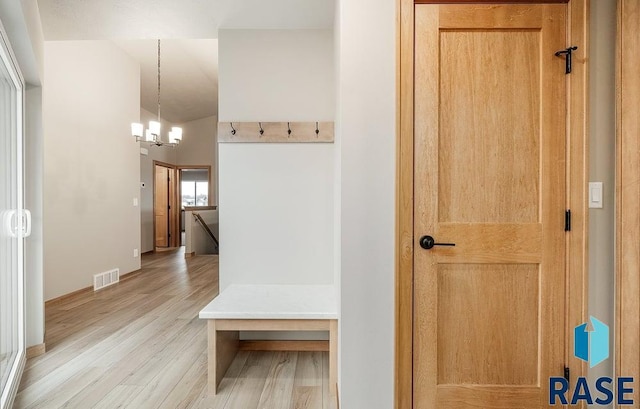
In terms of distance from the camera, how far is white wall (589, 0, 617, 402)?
1.53 metres

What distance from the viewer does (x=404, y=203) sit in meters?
1.55

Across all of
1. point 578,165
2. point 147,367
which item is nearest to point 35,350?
point 147,367

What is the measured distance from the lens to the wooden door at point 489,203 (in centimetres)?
156

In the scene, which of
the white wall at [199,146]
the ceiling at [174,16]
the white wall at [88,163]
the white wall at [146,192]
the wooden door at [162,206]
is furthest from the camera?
the white wall at [199,146]

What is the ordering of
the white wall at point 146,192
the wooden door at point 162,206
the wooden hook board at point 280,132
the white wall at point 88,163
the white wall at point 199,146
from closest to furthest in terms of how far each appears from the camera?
the wooden hook board at point 280,132 → the white wall at point 88,163 → the white wall at point 146,192 → the wooden door at point 162,206 → the white wall at point 199,146

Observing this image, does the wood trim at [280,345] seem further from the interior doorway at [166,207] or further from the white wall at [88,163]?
the interior doorway at [166,207]

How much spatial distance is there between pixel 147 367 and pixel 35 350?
934 mm

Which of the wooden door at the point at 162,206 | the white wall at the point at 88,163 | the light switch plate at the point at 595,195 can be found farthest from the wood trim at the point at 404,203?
the wooden door at the point at 162,206

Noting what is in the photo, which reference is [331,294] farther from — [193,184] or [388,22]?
[193,184]

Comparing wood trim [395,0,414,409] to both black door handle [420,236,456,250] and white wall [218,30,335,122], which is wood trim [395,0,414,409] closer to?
black door handle [420,236,456,250]

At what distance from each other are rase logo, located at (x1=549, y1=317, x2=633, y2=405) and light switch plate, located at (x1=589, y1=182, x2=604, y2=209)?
545mm

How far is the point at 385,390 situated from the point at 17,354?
2.46 metres

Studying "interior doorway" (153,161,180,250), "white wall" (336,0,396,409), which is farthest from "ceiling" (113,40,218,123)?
"white wall" (336,0,396,409)

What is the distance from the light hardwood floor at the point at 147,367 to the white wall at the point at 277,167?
61 centimetres
